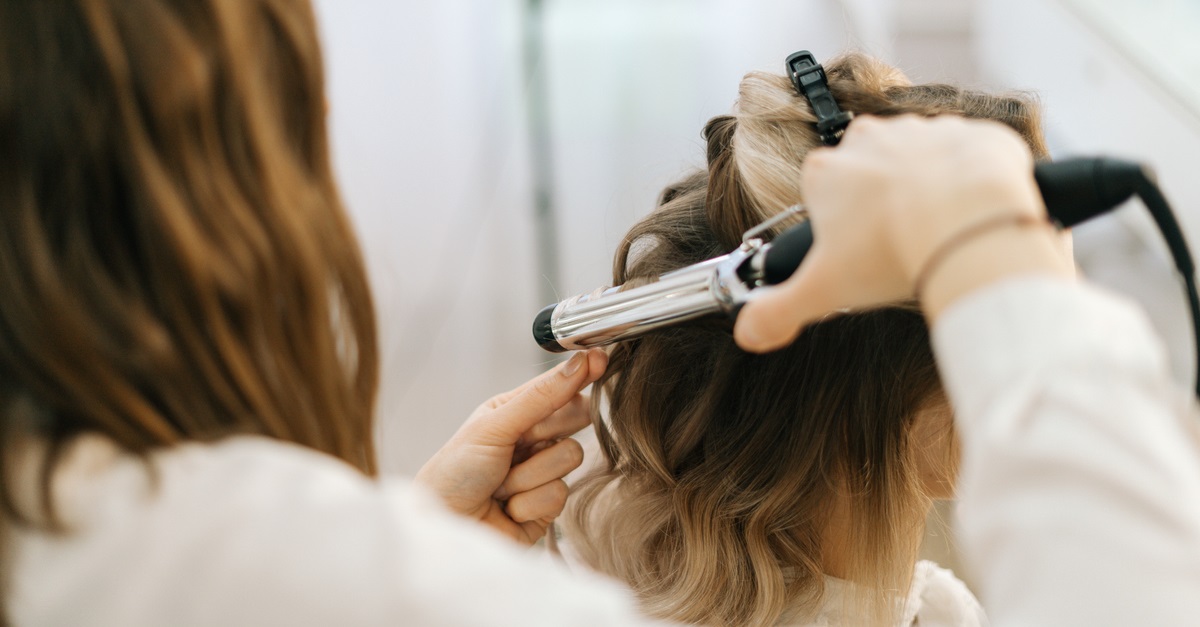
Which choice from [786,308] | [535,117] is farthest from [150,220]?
[535,117]

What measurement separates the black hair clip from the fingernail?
28cm

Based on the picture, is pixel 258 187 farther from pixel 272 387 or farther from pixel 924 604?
pixel 924 604

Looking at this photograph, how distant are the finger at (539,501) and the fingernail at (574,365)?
13cm

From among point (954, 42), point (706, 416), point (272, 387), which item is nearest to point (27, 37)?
point (272, 387)

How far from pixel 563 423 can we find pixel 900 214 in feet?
1.60

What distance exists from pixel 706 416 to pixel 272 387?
1.41 ft

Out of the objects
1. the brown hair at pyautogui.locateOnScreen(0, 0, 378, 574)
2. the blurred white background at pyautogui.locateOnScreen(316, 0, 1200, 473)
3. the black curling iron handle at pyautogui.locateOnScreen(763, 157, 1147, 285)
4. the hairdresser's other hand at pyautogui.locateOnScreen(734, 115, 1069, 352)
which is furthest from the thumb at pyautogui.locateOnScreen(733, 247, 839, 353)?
the blurred white background at pyautogui.locateOnScreen(316, 0, 1200, 473)

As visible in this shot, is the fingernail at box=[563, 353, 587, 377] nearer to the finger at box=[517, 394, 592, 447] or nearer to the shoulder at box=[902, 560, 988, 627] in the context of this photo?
the finger at box=[517, 394, 592, 447]

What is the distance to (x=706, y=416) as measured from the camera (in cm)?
82

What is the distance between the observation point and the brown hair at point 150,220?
433 mm

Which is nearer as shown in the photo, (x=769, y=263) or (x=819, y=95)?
(x=769, y=263)

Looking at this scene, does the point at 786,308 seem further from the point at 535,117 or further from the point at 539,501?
the point at 535,117

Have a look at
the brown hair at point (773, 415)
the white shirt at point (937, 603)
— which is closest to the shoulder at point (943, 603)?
the white shirt at point (937, 603)

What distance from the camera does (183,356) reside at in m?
0.46
